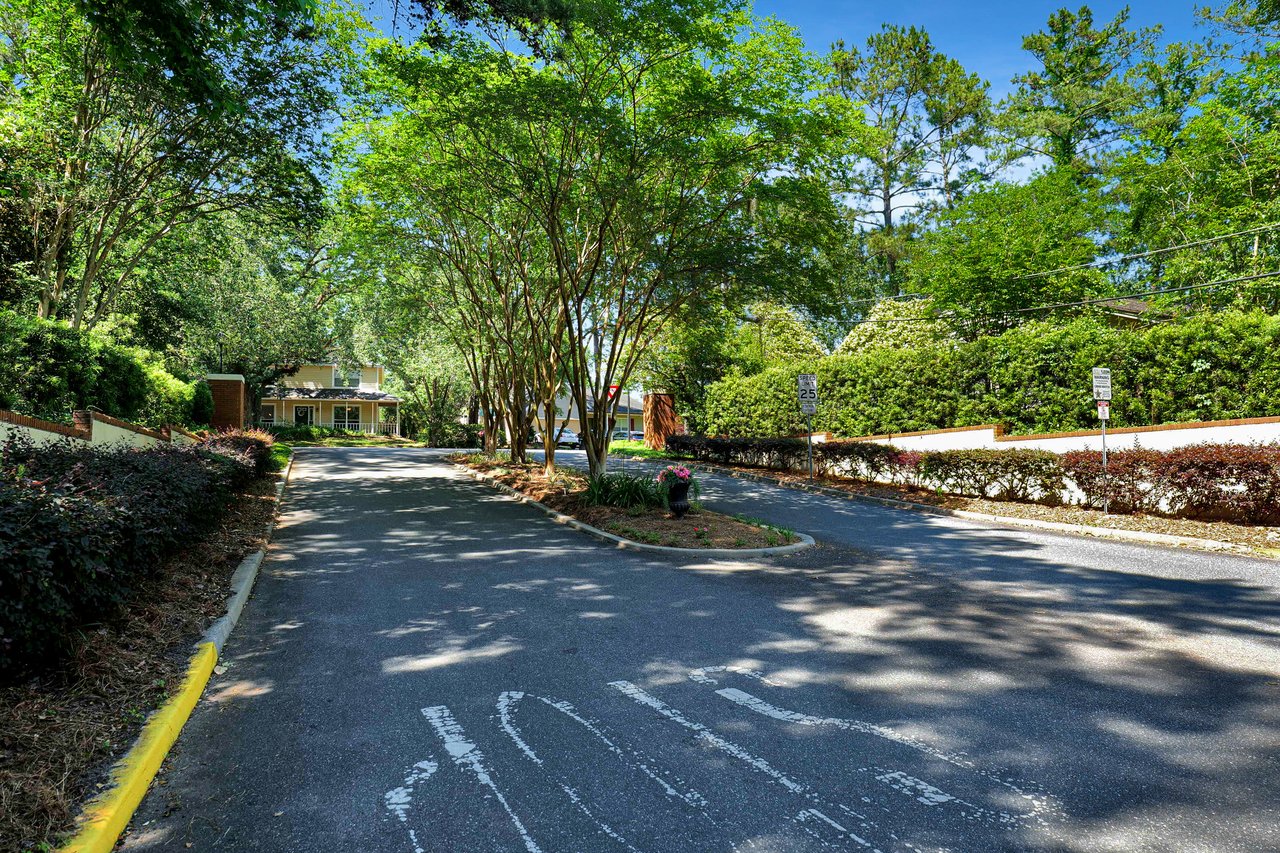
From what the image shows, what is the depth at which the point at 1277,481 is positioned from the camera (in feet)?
34.3

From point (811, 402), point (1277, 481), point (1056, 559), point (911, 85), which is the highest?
point (911, 85)

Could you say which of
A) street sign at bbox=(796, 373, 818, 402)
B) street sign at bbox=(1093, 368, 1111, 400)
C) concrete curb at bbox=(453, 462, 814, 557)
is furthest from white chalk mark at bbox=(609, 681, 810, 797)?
street sign at bbox=(796, 373, 818, 402)

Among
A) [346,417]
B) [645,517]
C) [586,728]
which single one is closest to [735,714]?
[586,728]

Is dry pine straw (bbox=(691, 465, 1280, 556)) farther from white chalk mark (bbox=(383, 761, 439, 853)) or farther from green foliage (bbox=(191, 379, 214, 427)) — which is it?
green foliage (bbox=(191, 379, 214, 427))

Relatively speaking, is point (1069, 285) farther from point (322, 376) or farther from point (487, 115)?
point (322, 376)

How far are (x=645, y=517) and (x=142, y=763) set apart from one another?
8.67 m

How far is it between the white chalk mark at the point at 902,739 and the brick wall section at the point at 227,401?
27823mm

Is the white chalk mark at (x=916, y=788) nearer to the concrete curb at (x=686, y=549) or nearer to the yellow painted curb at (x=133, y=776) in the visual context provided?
the yellow painted curb at (x=133, y=776)

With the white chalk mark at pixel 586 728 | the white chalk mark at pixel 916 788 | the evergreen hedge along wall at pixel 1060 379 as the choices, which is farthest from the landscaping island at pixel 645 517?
the evergreen hedge along wall at pixel 1060 379

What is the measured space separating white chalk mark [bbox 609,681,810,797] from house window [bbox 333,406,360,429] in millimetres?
56546

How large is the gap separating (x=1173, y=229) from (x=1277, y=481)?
19134mm

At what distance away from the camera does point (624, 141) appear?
465 inches

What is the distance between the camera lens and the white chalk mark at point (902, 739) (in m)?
3.12

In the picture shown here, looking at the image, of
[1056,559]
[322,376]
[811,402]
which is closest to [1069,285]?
[811,402]
